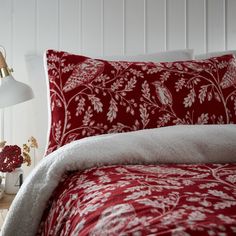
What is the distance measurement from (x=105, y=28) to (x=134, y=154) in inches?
53.1

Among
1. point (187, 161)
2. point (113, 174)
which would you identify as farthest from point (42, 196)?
point (187, 161)

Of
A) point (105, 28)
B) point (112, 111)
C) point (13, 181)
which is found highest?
point (105, 28)

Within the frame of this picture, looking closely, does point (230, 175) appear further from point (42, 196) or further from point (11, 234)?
point (11, 234)

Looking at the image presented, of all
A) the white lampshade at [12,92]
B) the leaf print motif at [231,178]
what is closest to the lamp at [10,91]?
the white lampshade at [12,92]

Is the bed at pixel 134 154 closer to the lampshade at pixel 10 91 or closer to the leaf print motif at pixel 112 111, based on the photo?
the leaf print motif at pixel 112 111

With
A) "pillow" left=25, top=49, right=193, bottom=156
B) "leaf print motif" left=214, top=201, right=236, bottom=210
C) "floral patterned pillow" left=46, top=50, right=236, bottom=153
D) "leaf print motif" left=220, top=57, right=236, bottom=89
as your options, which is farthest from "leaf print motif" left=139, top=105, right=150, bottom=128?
"leaf print motif" left=214, top=201, right=236, bottom=210

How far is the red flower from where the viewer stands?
5.44 feet

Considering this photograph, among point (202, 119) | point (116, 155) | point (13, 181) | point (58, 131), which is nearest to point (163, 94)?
point (202, 119)

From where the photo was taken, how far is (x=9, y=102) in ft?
5.27

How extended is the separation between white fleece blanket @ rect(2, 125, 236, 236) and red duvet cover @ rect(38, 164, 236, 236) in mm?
33

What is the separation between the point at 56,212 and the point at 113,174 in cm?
15

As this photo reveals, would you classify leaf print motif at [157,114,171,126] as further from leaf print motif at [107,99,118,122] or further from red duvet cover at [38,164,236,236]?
red duvet cover at [38,164,236,236]

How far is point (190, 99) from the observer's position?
4.87 feet

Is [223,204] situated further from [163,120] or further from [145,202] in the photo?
[163,120]
